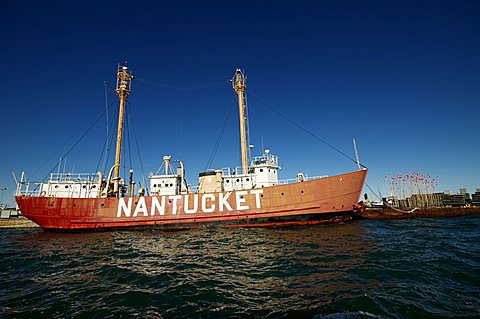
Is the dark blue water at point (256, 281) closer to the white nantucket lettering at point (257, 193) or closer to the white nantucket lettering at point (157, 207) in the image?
the white nantucket lettering at point (257, 193)

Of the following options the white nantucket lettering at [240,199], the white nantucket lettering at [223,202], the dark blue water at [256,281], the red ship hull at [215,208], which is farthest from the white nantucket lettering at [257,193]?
the dark blue water at [256,281]

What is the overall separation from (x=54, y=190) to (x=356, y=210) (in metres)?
26.8

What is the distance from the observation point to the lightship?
17.3 metres

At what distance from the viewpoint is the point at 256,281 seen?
611cm

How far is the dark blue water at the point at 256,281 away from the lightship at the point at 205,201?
21.8ft

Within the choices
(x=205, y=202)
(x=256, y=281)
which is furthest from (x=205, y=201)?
(x=256, y=281)

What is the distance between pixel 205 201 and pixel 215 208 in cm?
95

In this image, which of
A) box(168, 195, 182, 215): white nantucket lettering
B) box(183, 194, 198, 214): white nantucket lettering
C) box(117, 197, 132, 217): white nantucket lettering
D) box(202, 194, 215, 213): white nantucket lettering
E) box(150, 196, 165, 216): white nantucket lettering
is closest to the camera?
box(202, 194, 215, 213): white nantucket lettering

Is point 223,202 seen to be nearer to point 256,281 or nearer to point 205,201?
point 205,201

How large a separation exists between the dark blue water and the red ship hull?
661cm

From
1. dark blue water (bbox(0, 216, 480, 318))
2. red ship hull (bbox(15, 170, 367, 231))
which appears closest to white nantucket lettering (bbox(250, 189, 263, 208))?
red ship hull (bbox(15, 170, 367, 231))

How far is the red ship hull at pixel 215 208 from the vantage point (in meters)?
17.2

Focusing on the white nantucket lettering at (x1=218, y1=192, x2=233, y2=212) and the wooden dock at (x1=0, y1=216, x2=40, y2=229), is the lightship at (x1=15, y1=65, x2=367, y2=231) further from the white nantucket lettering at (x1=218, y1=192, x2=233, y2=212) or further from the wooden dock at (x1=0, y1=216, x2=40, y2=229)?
the wooden dock at (x1=0, y1=216, x2=40, y2=229)

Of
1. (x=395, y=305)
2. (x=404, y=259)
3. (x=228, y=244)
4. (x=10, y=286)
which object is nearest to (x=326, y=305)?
(x=395, y=305)
